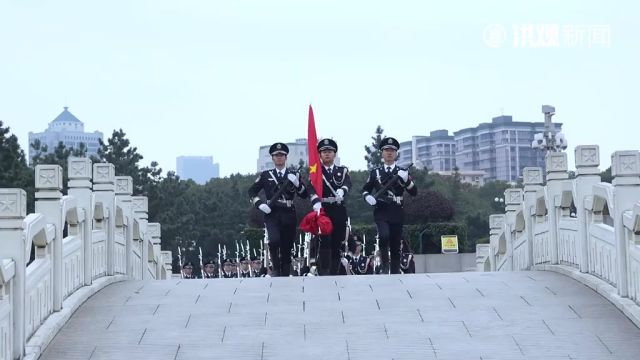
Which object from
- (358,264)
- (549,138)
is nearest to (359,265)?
(358,264)

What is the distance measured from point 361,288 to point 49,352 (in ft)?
11.9

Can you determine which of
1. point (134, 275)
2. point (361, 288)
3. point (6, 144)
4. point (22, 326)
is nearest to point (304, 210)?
point (6, 144)

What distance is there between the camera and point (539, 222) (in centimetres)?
1425

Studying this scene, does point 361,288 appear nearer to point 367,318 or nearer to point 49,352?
point 367,318

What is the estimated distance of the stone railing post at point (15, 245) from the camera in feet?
26.5

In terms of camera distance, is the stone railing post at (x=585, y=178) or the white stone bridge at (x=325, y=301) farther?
the stone railing post at (x=585, y=178)

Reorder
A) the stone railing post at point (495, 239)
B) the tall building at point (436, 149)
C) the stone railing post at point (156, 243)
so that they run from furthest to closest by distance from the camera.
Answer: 1. the tall building at point (436, 149)
2. the stone railing post at point (156, 243)
3. the stone railing post at point (495, 239)

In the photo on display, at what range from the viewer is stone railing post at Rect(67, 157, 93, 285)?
11523 mm

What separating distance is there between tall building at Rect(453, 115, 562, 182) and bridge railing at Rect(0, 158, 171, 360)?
373 feet

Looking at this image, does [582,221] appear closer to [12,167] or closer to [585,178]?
[585,178]

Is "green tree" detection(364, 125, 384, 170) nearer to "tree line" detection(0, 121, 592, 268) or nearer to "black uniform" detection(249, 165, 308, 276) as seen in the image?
"tree line" detection(0, 121, 592, 268)

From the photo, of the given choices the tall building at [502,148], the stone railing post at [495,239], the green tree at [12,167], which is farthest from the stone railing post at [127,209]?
the tall building at [502,148]

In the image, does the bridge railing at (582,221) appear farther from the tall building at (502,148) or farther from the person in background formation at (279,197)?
the tall building at (502,148)

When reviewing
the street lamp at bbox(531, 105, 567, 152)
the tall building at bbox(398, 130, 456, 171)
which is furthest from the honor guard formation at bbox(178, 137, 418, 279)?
the tall building at bbox(398, 130, 456, 171)
